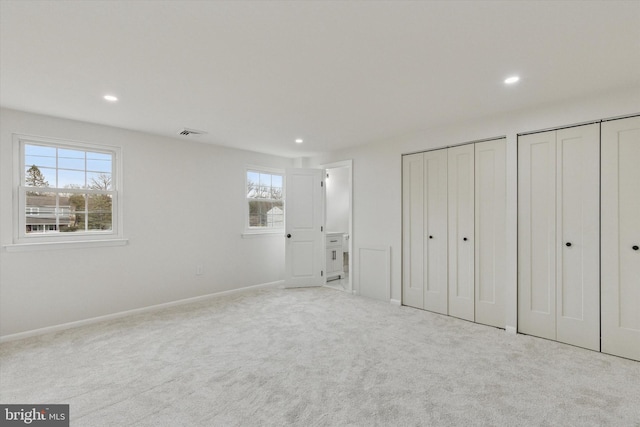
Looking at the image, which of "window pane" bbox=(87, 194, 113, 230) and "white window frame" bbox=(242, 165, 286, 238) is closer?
"window pane" bbox=(87, 194, 113, 230)

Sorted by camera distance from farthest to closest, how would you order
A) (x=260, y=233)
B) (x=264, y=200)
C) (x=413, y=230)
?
1. (x=264, y=200)
2. (x=260, y=233)
3. (x=413, y=230)

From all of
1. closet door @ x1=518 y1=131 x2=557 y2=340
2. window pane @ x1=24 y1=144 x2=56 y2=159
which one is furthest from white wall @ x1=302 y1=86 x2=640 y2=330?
window pane @ x1=24 y1=144 x2=56 y2=159

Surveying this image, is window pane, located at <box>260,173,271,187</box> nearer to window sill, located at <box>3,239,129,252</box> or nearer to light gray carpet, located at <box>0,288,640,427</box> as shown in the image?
window sill, located at <box>3,239,129,252</box>

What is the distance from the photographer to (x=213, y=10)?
5.36 ft

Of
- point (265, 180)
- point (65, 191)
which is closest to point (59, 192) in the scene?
point (65, 191)

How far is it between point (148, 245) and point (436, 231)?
376 centimetres

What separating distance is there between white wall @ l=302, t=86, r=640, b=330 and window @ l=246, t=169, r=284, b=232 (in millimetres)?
703

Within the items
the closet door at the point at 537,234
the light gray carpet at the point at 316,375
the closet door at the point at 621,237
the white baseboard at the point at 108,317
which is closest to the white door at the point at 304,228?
the white baseboard at the point at 108,317

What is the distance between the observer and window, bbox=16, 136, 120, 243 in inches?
131

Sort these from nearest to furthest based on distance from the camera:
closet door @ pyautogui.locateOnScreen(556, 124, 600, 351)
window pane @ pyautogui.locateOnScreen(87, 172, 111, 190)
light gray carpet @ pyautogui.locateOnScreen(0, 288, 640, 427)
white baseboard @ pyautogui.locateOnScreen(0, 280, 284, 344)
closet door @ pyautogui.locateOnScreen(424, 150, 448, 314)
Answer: light gray carpet @ pyautogui.locateOnScreen(0, 288, 640, 427), closet door @ pyautogui.locateOnScreen(556, 124, 600, 351), white baseboard @ pyautogui.locateOnScreen(0, 280, 284, 344), window pane @ pyautogui.locateOnScreen(87, 172, 111, 190), closet door @ pyautogui.locateOnScreen(424, 150, 448, 314)

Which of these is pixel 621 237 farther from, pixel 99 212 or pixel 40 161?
pixel 40 161

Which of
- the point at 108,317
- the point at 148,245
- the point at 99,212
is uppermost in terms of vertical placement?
the point at 99,212

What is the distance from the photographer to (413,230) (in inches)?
164

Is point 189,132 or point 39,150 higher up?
point 189,132
